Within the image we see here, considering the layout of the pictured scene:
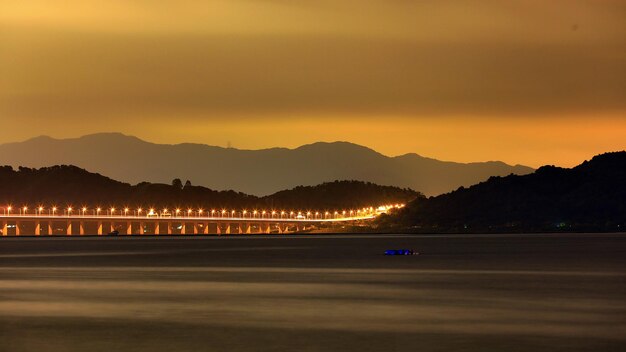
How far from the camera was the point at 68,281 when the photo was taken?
219ft

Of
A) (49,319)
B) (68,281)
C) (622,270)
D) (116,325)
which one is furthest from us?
(622,270)

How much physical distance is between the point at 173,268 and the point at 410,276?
2135 centimetres

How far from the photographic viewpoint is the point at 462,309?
46.0 meters

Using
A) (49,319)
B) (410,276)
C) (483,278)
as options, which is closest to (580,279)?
(483,278)

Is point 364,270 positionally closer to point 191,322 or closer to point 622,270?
point 622,270

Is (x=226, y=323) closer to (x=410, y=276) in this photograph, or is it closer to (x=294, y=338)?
(x=294, y=338)

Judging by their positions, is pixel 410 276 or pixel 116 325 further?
pixel 410 276

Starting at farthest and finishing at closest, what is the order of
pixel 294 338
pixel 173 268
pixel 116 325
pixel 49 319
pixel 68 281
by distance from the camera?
pixel 173 268, pixel 68 281, pixel 49 319, pixel 116 325, pixel 294 338

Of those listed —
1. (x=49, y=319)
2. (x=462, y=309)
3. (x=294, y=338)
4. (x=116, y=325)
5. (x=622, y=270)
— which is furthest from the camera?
(x=622, y=270)

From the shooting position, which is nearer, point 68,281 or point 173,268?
point 68,281

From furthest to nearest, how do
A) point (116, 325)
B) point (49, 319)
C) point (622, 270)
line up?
point (622, 270)
point (49, 319)
point (116, 325)

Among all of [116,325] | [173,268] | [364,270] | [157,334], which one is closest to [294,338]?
[157,334]

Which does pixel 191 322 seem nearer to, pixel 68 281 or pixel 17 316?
pixel 17 316

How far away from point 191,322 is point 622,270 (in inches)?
1704
